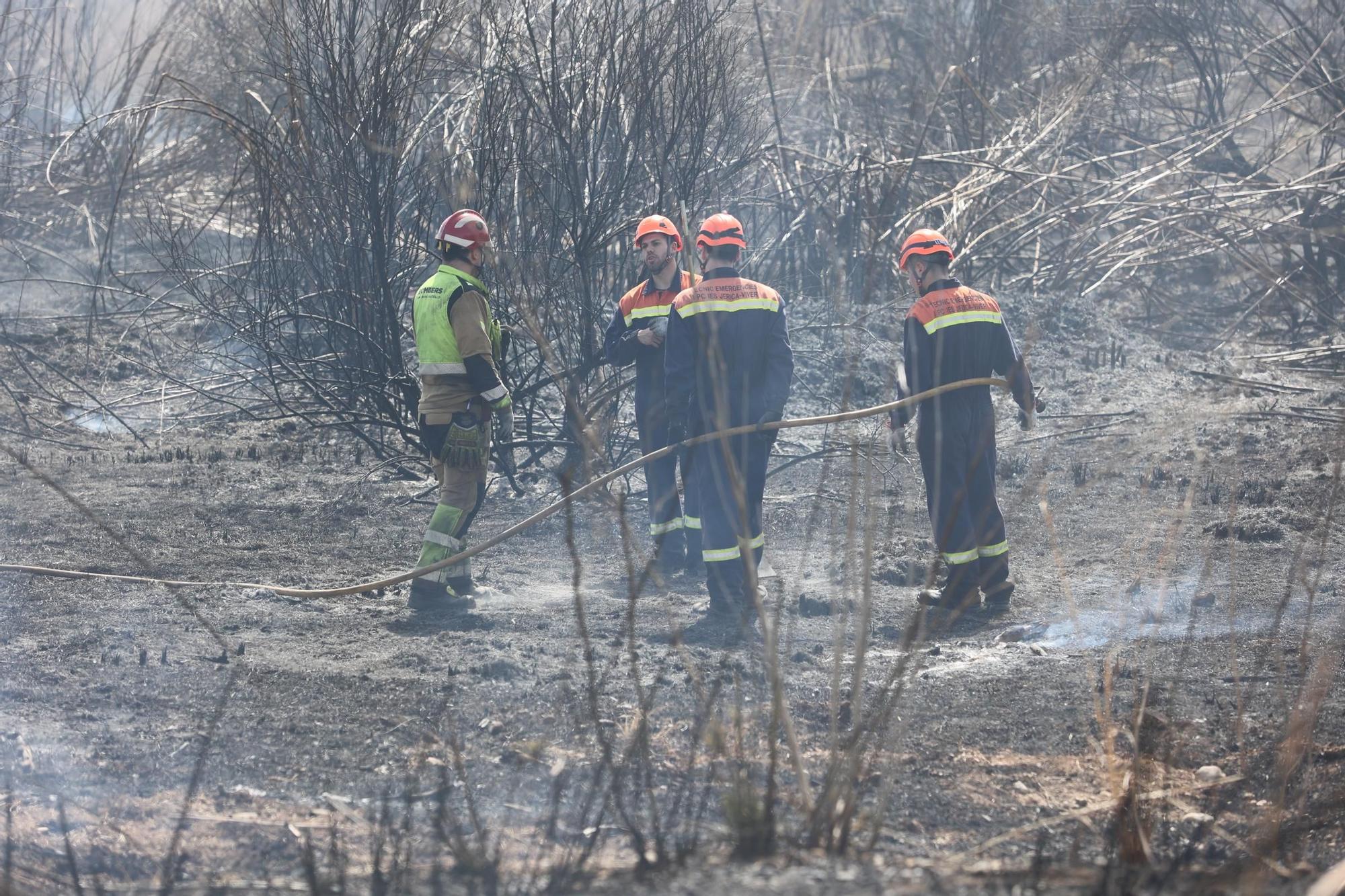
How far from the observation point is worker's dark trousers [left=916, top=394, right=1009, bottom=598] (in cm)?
636

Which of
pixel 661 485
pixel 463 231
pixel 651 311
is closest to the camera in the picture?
pixel 463 231

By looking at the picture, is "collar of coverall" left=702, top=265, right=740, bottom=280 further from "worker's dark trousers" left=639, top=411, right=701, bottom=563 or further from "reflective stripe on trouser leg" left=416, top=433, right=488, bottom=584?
"reflective stripe on trouser leg" left=416, top=433, right=488, bottom=584

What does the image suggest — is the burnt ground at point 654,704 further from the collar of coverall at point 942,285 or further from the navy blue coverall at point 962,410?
the collar of coverall at point 942,285

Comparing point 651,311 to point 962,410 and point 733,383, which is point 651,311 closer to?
point 733,383

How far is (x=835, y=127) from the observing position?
13086 millimetres

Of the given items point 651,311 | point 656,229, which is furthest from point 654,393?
point 656,229

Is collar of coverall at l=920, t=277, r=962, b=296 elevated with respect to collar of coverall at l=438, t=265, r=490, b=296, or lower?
Result: lower

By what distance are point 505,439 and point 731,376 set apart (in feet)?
3.85

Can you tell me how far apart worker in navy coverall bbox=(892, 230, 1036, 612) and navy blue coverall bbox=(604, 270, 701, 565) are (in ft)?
4.32

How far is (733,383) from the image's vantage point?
631cm

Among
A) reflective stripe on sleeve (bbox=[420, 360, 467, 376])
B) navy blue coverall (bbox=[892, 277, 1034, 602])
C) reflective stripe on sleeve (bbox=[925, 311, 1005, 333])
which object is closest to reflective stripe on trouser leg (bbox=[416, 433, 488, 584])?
reflective stripe on sleeve (bbox=[420, 360, 467, 376])

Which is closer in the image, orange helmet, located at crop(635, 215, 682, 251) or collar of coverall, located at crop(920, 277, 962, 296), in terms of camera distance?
collar of coverall, located at crop(920, 277, 962, 296)

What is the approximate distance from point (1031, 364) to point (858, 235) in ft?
6.41

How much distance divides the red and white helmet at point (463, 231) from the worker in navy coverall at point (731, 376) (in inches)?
38.8
